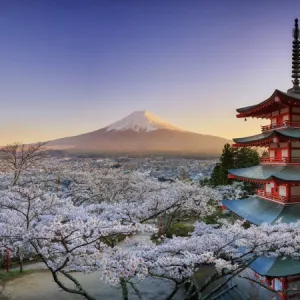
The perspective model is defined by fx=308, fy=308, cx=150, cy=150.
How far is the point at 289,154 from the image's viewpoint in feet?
38.2

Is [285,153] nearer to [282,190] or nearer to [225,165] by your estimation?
[282,190]

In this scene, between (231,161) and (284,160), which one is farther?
(231,161)

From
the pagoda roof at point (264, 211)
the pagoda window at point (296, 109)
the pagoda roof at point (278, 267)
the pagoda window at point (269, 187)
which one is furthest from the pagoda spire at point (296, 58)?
the pagoda roof at point (278, 267)

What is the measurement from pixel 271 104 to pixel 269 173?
266cm

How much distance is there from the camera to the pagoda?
32.1ft

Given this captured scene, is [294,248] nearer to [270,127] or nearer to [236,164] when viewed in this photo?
[270,127]

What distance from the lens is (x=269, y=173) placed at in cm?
1191

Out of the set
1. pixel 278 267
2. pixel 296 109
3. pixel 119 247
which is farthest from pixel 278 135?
pixel 119 247

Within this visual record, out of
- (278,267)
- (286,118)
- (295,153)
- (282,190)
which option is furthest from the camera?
(286,118)

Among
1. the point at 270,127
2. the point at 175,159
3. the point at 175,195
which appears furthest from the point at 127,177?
the point at 175,159

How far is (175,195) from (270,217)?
5491 mm

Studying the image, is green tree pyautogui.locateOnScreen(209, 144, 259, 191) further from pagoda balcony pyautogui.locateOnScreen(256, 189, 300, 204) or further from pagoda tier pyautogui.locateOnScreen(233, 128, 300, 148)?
pagoda tier pyautogui.locateOnScreen(233, 128, 300, 148)

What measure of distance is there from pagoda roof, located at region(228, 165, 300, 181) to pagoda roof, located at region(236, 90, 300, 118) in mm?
2327

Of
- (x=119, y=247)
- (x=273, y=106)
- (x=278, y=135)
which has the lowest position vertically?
(x=119, y=247)
